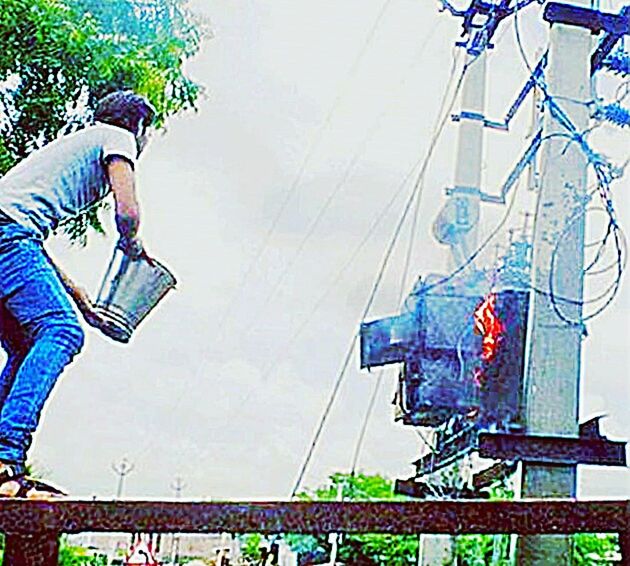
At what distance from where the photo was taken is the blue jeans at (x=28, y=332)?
164 cm

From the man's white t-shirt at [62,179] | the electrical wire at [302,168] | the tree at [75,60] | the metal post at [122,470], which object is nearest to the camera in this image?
the man's white t-shirt at [62,179]

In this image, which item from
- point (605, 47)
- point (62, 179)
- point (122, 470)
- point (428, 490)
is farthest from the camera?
point (605, 47)

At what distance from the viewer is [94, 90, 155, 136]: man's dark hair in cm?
185

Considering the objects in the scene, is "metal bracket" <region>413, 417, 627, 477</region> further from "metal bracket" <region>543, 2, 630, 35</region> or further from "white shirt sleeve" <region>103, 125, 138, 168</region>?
"white shirt sleeve" <region>103, 125, 138, 168</region>

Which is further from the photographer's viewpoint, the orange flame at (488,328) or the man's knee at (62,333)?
the orange flame at (488,328)

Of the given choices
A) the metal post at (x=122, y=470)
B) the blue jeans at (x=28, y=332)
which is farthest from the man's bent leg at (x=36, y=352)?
the metal post at (x=122, y=470)

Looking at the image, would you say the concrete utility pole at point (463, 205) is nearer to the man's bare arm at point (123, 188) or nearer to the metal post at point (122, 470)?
the metal post at point (122, 470)

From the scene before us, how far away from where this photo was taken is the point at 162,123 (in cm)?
231

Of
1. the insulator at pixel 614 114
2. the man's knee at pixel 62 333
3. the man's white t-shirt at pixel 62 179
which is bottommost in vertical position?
the man's knee at pixel 62 333

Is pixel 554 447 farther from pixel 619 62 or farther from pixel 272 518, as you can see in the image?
pixel 272 518

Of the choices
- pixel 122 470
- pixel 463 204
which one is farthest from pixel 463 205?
pixel 122 470

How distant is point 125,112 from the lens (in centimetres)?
186

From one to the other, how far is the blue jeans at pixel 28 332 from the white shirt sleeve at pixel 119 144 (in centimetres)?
20

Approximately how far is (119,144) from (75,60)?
0.56m
